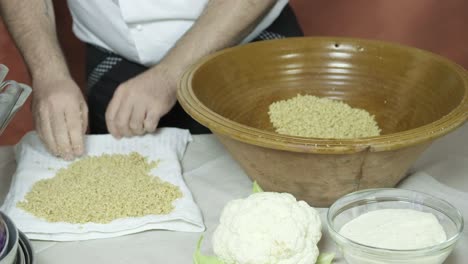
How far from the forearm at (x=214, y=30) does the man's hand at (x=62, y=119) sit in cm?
18

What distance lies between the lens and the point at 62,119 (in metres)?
1.29

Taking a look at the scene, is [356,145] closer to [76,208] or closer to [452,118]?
[452,118]

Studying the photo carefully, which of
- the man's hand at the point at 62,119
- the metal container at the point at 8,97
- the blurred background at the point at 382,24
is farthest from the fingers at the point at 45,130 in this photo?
the blurred background at the point at 382,24

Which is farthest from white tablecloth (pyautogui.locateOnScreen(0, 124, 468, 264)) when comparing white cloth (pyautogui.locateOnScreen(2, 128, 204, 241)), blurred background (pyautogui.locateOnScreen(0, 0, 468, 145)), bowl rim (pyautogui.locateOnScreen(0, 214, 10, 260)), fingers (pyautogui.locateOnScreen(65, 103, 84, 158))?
blurred background (pyautogui.locateOnScreen(0, 0, 468, 145))

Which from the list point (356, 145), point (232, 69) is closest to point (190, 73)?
point (232, 69)

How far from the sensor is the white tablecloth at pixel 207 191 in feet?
3.24

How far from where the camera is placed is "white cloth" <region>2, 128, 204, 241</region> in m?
1.03

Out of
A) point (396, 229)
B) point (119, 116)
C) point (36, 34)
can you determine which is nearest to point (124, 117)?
point (119, 116)

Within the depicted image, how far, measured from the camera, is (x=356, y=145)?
0.96 metres

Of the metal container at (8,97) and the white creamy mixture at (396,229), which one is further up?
the metal container at (8,97)

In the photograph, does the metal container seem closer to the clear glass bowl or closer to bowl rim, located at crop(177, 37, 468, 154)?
bowl rim, located at crop(177, 37, 468, 154)

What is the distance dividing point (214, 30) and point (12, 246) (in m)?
0.76

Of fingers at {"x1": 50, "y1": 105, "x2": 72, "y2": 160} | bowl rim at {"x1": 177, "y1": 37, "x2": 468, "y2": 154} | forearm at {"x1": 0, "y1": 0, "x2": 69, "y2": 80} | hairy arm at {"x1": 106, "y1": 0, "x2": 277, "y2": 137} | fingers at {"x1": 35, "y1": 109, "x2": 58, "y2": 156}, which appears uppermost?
bowl rim at {"x1": 177, "y1": 37, "x2": 468, "y2": 154}

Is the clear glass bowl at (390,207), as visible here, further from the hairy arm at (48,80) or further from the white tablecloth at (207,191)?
the hairy arm at (48,80)
